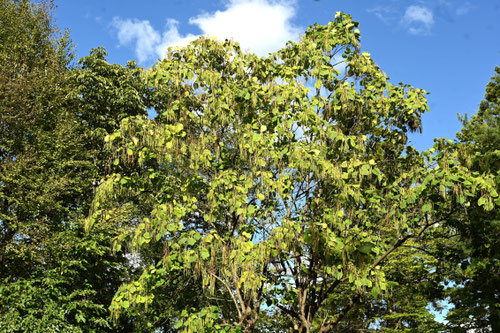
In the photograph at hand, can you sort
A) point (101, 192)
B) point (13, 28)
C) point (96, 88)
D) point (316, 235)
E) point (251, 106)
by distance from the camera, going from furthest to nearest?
point (96, 88) → point (13, 28) → point (251, 106) → point (101, 192) → point (316, 235)

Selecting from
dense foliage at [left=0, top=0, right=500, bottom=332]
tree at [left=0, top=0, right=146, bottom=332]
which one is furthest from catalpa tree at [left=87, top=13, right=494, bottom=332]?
tree at [left=0, top=0, right=146, bottom=332]

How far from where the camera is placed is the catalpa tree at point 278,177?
7215 millimetres

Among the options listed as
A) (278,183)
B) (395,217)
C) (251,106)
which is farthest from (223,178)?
(395,217)

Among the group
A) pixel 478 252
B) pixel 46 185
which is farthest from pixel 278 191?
pixel 46 185

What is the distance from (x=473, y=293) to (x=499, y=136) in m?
6.59

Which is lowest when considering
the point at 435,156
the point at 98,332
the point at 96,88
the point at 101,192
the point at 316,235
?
the point at 98,332

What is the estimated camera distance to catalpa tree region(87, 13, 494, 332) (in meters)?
7.21

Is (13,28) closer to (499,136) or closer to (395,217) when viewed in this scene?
(395,217)

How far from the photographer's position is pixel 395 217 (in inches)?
320

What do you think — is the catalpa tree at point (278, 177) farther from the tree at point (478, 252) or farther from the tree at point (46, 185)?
the tree at point (46, 185)

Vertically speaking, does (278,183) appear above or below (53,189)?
below

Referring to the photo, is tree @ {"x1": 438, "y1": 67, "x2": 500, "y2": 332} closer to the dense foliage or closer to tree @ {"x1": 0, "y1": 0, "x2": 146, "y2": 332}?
the dense foliage

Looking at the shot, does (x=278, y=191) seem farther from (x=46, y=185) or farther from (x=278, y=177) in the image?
(x=46, y=185)

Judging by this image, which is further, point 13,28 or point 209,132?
point 13,28
